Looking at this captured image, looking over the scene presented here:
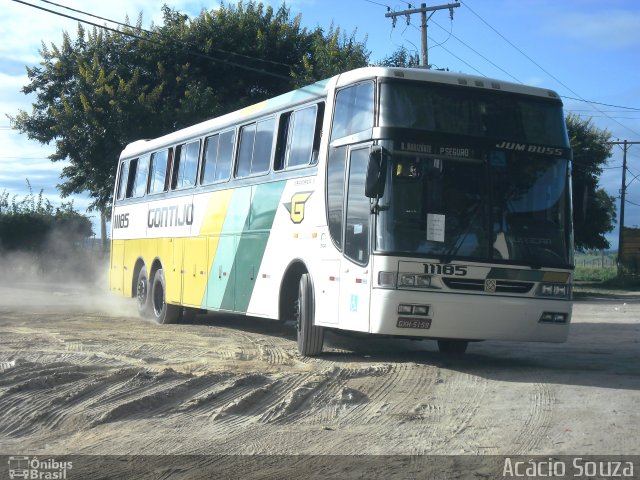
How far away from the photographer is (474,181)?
10.7 meters

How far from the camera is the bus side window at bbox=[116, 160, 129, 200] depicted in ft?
70.0

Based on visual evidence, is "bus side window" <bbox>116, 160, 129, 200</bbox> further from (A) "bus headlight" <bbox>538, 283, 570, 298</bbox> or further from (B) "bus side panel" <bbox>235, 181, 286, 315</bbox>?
(A) "bus headlight" <bbox>538, 283, 570, 298</bbox>

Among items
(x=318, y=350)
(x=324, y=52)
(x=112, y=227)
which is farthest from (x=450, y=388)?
(x=324, y=52)

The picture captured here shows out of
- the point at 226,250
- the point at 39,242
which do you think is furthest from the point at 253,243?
the point at 39,242

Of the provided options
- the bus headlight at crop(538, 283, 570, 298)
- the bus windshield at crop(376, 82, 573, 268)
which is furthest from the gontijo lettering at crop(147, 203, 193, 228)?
the bus headlight at crop(538, 283, 570, 298)

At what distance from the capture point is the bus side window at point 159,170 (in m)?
18.7

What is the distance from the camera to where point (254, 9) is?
32.2 meters

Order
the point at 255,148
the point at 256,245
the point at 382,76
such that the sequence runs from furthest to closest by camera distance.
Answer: the point at 255,148
the point at 256,245
the point at 382,76

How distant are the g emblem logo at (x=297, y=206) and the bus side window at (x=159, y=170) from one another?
254 inches

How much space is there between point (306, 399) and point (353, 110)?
13.6ft

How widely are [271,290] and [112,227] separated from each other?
398 inches

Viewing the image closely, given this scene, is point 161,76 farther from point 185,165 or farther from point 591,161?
point 591,161

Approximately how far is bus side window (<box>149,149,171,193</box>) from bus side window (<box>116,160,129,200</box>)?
1.91 meters

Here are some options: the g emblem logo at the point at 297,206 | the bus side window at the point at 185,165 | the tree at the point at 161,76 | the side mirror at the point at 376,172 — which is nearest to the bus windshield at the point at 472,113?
the side mirror at the point at 376,172
